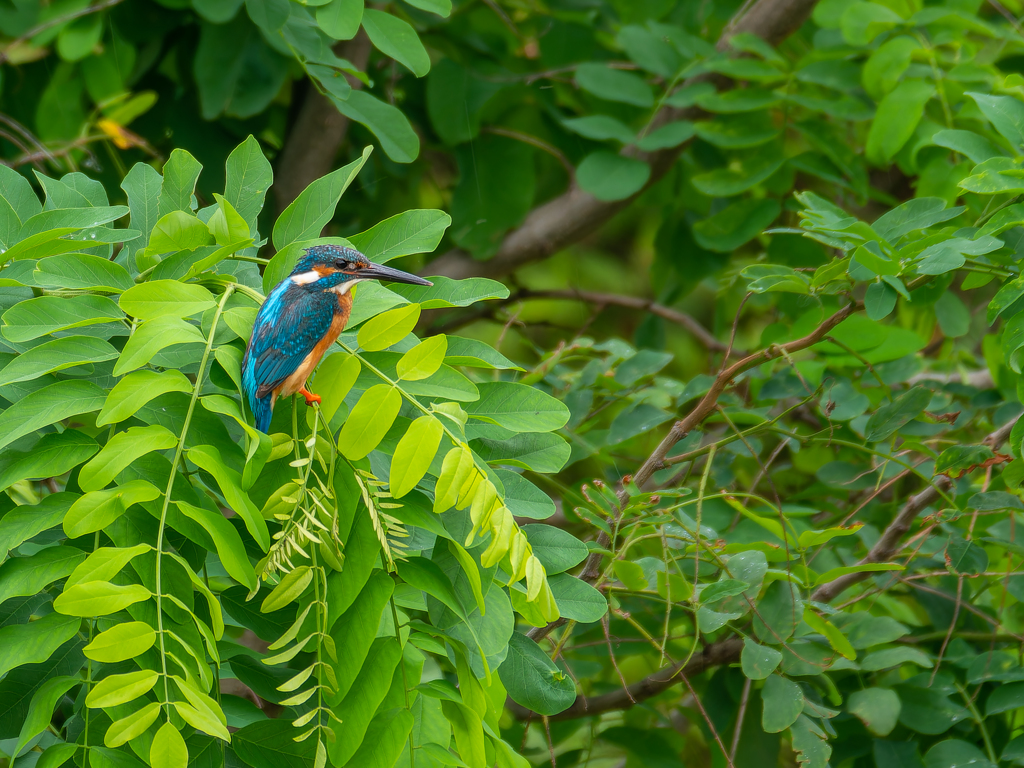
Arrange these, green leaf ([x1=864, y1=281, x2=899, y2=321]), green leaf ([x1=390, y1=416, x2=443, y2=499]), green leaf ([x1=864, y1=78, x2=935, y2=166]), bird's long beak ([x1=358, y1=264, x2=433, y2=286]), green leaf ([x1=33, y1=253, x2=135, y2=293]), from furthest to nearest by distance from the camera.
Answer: green leaf ([x1=864, y1=78, x2=935, y2=166]) → green leaf ([x1=864, y1=281, x2=899, y2=321]) → bird's long beak ([x1=358, y1=264, x2=433, y2=286]) → green leaf ([x1=33, y1=253, x2=135, y2=293]) → green leaf ([x1=390, y1=416, x2=443, y2=499])

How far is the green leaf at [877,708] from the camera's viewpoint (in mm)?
1448

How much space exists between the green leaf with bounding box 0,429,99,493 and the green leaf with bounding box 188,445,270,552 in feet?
0.42

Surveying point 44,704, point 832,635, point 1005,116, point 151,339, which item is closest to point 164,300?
point 151,339

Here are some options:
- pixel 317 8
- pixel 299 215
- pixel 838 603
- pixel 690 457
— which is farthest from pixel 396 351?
pixel 838 603

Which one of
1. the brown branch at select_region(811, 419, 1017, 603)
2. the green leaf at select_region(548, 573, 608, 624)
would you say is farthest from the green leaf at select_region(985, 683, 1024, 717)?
the green leaf at select_region(548, 573, 608, 624)

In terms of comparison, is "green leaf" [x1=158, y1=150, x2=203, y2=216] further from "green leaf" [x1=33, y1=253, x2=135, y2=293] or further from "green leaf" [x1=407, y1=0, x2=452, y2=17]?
"green leaf" [x1=407, y1=0, x2=452, y2=17]

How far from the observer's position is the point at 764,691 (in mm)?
1382

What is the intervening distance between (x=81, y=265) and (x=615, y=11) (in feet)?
6.71

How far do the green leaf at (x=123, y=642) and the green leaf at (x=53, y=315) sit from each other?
0.97 ft

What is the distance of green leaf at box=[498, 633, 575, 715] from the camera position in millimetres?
1077

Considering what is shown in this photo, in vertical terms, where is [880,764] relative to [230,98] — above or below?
below

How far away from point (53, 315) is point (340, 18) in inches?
29.6

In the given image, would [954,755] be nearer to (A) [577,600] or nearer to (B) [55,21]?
(A) [577,600]

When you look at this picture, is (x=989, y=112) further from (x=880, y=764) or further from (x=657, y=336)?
(x=657, y=336)
